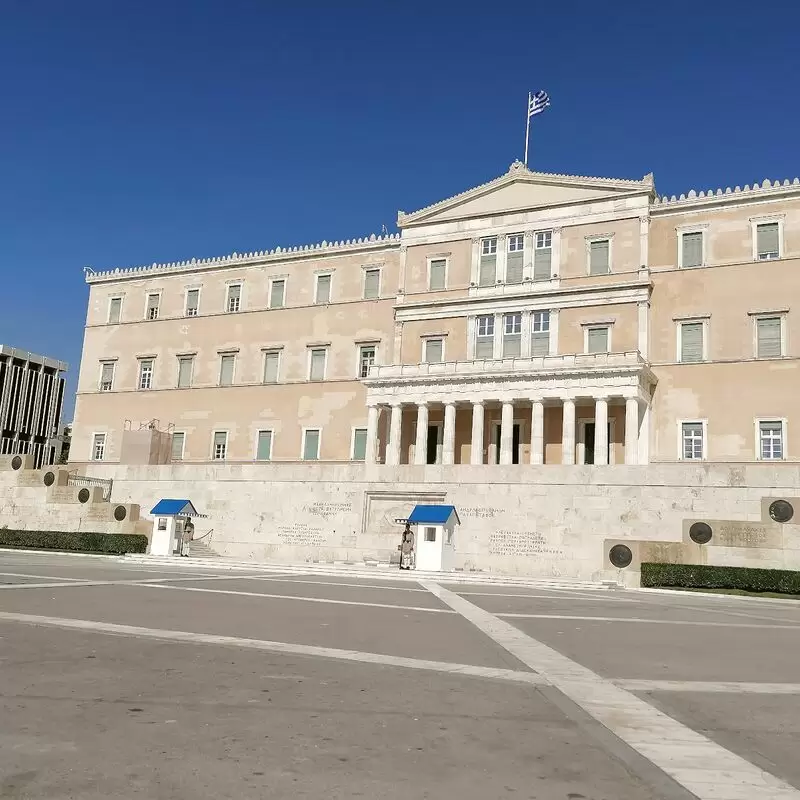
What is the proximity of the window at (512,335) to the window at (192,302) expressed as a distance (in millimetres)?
23967

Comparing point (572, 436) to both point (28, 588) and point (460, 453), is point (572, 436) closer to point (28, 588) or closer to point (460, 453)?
point (460, 453)

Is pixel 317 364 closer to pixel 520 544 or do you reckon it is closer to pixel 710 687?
pixel 520 544

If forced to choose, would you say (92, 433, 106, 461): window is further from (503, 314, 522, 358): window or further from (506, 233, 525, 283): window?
(506, 233, 525, 283): window

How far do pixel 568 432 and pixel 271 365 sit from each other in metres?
22.3

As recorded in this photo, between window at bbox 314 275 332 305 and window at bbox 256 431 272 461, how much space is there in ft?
31.3

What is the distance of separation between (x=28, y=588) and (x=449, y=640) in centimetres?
1080

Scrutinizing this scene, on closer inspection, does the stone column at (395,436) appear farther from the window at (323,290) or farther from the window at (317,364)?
the window at (323,290)

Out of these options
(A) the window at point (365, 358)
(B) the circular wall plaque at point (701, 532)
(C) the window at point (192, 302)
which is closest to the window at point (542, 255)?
(A) the window at point (365, 358)

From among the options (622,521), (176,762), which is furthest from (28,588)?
(622,521)

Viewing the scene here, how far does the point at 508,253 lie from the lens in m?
47.8

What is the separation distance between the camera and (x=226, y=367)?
2205 inches

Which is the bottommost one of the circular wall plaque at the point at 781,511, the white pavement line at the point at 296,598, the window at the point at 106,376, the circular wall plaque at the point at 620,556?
the white pavement line at the point at 296,598

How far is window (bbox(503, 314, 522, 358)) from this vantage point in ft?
153

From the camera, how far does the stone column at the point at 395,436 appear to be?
4538cm
